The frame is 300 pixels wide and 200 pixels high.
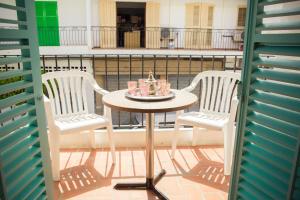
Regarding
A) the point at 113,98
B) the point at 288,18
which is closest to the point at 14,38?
the point at 113,98

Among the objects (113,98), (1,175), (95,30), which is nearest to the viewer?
(1,175)

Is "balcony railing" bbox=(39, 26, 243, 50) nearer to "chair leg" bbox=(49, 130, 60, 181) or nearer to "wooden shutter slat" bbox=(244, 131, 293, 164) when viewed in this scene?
"chair leg" bbox=(49, 130, 60, 181)

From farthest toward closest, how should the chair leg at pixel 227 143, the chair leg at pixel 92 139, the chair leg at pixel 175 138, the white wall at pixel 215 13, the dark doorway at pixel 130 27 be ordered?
the dark doorway at pixel 130 27
the white wall at pixel 215 13
the chair leg at pixel 92 139
the chair leg at pixel 175 138
the chair leg at pixel 227 143

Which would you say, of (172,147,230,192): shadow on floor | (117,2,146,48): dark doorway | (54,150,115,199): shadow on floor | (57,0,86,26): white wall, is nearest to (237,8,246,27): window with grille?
(117,2,146,48): dark doorway

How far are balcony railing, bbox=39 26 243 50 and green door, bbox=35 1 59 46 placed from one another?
28 cm

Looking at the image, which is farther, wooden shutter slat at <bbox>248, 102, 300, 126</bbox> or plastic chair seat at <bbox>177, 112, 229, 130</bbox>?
plastic chair seat at <bbox>177, 112, 229, 130</bbox>

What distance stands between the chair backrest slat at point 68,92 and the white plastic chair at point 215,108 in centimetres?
113

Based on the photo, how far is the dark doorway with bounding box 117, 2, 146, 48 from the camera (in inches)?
491

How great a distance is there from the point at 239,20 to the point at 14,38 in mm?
13311

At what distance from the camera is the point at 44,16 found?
10.9 metres

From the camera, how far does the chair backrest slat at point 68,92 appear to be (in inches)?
110

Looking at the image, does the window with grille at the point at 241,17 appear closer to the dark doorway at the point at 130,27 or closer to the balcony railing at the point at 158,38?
the balcony railing at the point at 158,38

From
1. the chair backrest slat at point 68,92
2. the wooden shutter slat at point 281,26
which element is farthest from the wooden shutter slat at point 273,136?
the chair backrest slat at point 68,92

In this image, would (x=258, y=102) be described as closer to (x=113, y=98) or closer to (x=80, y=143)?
(x=113, y=98)
